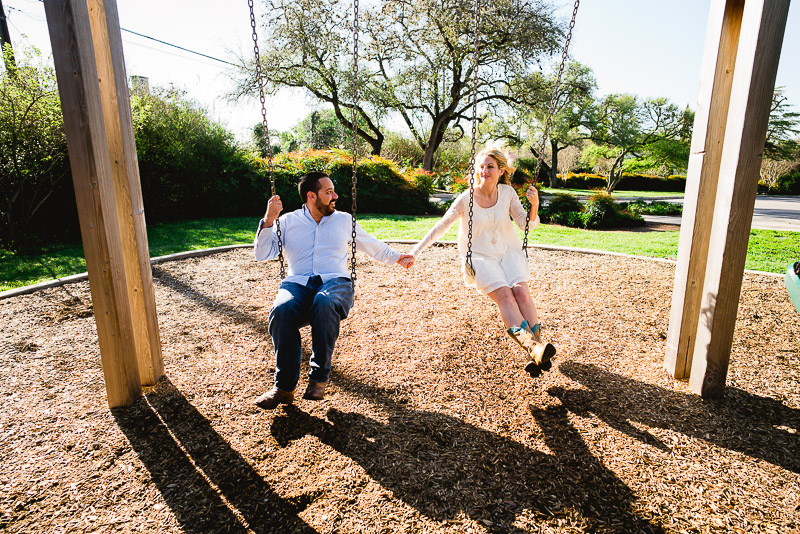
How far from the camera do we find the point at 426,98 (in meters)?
24.0

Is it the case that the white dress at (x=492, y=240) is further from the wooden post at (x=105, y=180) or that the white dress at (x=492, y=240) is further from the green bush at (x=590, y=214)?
the green bush at (x=590, y=214)

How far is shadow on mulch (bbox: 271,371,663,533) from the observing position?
2096 mm

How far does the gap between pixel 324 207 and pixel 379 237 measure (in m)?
5.76

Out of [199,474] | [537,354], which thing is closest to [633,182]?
[537,354]

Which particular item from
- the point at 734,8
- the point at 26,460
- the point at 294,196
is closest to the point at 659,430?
the point at 734,8

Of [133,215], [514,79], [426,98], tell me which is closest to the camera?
[133,215]

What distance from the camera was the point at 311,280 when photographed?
3109mm

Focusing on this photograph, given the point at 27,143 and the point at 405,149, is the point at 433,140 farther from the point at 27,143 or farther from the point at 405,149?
the point at 27,143

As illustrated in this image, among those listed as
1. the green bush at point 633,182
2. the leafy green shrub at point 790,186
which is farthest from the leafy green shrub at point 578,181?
the leafy green shrub at point 790,186

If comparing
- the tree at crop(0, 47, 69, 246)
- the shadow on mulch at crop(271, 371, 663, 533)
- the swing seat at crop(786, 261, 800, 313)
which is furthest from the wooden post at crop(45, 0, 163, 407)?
the tree at crop(0, 47, 69, 246)

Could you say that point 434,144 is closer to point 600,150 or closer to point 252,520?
point 600,150

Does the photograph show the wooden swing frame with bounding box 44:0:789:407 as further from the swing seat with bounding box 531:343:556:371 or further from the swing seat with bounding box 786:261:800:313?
the swing seat with bounding box 531:343:556:371

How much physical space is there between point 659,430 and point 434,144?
902 inches

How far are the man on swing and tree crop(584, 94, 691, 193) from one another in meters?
17.7
